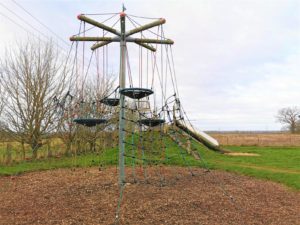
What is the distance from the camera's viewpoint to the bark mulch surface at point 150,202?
534 cm

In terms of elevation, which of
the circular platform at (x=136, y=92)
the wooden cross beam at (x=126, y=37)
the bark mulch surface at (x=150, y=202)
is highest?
the wooden cross beam at (x=126, y=37)

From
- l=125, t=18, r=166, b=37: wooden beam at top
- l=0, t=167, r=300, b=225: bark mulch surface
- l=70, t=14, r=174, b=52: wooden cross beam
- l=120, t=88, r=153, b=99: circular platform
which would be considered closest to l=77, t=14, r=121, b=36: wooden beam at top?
l=70, t=14, r=174, b=52: wooden cross beam

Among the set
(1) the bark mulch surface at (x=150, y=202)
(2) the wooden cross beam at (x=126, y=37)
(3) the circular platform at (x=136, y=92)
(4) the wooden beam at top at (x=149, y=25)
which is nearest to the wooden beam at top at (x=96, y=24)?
(2) the wooden cross beam at (x=126, y=37)

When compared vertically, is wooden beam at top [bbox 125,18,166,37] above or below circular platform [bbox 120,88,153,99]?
above

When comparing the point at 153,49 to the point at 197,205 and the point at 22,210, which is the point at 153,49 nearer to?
the point at 197,205

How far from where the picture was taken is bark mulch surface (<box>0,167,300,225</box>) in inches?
210

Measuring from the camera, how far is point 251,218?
566cm

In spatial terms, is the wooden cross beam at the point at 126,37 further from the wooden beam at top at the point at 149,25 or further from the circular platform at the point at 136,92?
the circular platform at the point at 136,92

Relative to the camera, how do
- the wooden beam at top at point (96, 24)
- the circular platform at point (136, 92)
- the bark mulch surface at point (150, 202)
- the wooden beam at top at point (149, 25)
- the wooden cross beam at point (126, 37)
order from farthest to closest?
the wooden beam at top at point (149, 25) < the wooden cross beam at point (126, 37) < the wooden beam at top at point (96, 24) < the circular platform at point (136, 92) < the bark mulch surface at point (150, 202)

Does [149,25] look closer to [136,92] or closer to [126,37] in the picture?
[126,37]

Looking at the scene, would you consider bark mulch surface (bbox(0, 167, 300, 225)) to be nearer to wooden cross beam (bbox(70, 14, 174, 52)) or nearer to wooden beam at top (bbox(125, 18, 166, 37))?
wooden cross beam (bbox(70, 14, 174, 52))

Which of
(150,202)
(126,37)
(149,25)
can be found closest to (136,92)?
(126,37)

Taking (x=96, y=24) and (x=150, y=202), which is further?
(x=96, y=24)

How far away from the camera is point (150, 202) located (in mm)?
6059
